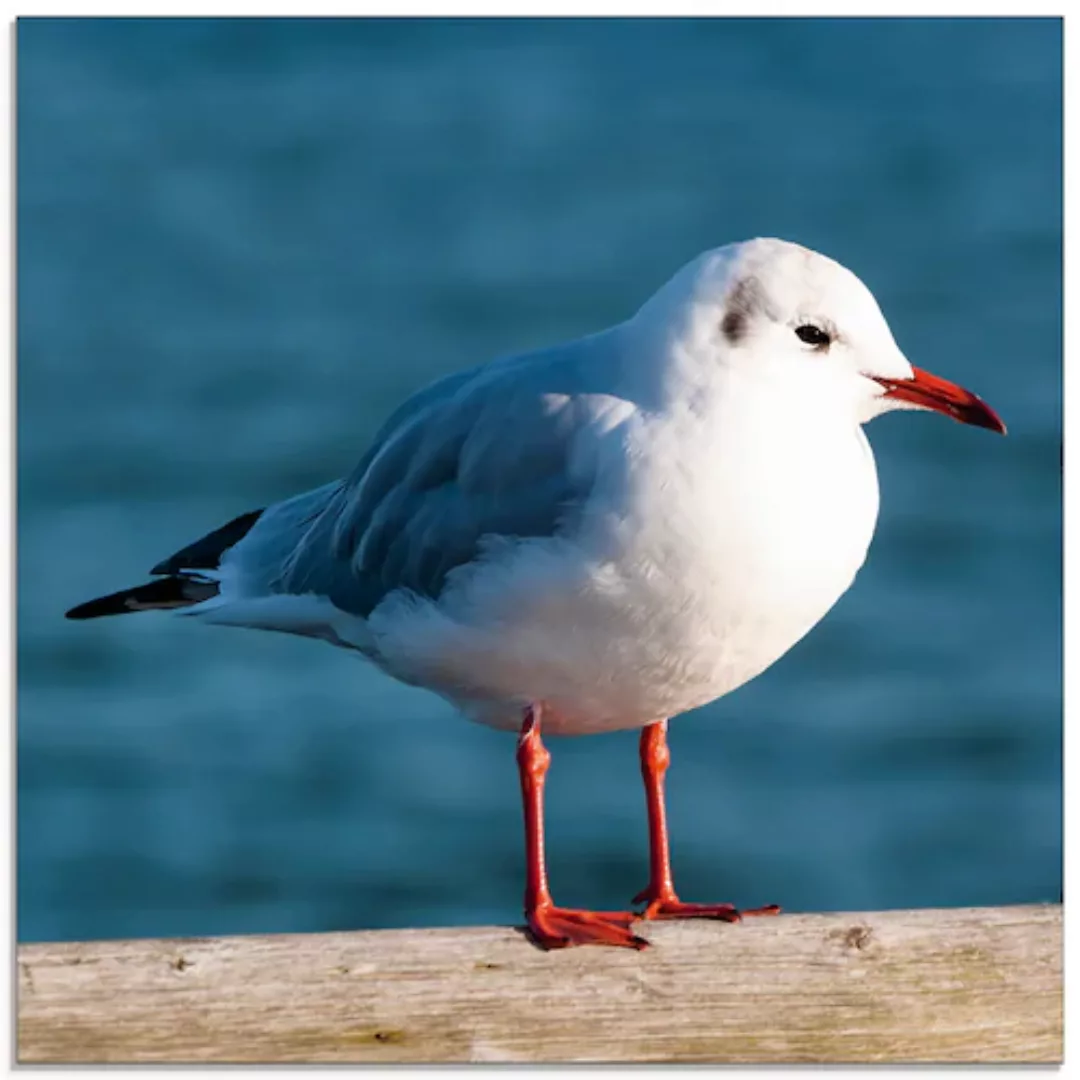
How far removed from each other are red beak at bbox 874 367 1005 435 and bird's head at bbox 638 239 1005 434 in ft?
0.18

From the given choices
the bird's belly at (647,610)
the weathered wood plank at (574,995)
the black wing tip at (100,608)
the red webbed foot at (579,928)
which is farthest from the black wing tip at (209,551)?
the weathered wood plank at (574,995)

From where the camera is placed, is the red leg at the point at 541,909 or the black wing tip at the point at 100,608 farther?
the black wing tip at the point at 100,608

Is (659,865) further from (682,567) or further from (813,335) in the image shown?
(813,335)

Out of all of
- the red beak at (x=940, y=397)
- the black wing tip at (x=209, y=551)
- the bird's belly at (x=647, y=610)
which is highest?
the red beak at (x=940, y=397)

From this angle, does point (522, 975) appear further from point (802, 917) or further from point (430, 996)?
point (802, 917)

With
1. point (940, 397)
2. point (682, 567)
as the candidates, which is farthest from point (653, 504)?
point (940, 397)

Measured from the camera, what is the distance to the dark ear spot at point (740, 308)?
3621 millimetres

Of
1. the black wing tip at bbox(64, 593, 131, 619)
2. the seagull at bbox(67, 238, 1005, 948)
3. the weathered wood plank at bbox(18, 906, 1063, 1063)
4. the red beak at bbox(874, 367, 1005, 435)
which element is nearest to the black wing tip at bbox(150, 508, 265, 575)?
the black wing tip at bbox(64, 593, 131, 619)

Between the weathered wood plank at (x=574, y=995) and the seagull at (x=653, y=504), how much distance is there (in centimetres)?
14

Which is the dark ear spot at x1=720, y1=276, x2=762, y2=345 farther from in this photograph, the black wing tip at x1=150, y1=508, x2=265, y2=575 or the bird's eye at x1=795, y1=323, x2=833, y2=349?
the black wing tip at x1=150, y1=508, x2=265, y2=575

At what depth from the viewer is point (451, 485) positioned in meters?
4.01

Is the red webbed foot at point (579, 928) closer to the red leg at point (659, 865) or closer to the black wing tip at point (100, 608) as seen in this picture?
the red leg at point (659, 865)

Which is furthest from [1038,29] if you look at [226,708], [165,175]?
[226,708]

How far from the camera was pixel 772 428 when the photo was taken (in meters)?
3.61
